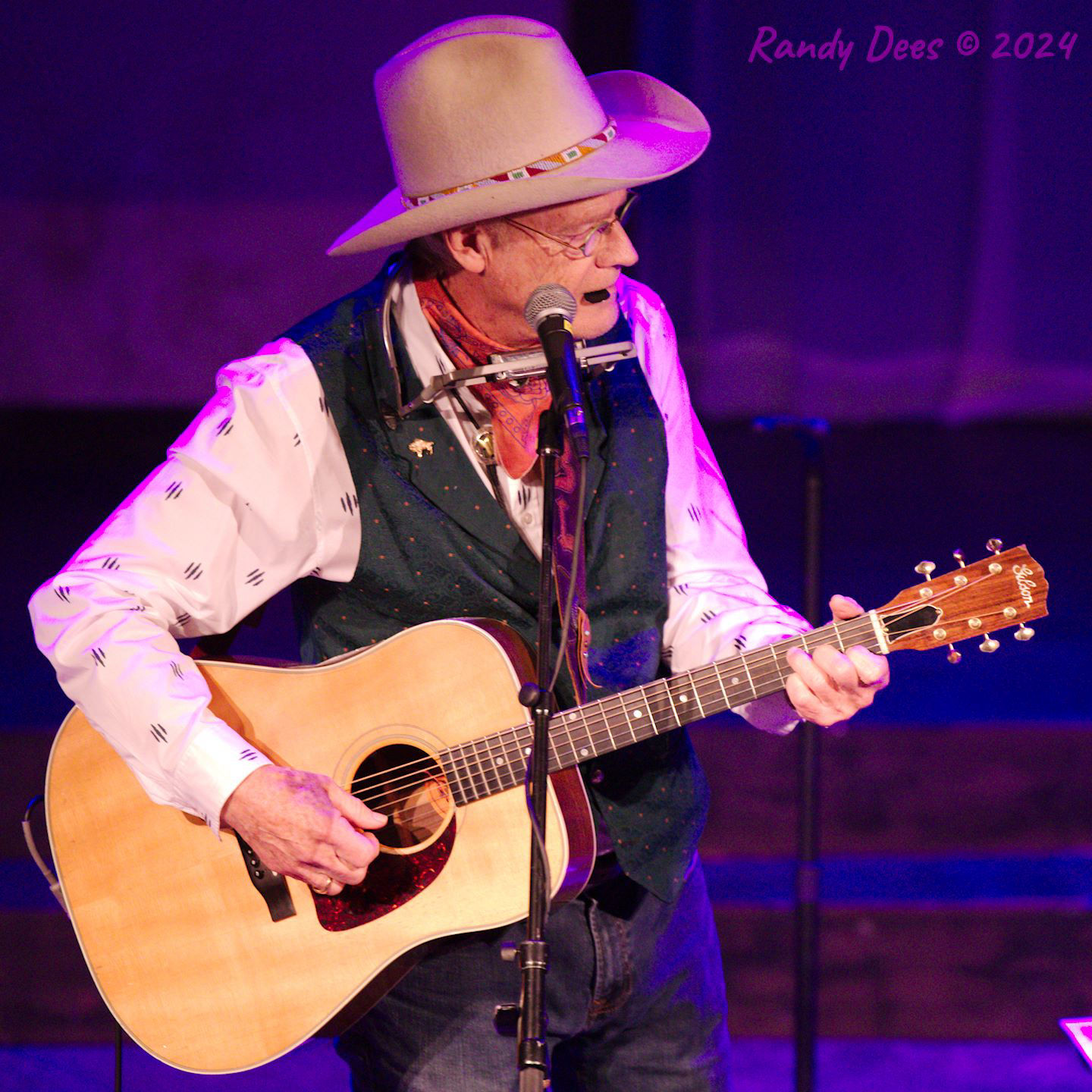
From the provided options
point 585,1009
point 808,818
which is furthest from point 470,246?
point 808,818

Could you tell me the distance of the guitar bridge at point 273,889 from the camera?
2.25 metres

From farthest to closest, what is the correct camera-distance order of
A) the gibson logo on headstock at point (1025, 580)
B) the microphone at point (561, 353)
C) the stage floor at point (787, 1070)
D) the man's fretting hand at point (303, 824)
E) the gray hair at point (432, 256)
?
the stage floor at point (787, 1070) < the gray hair at point (432, 256) < the man's fretting hand at point (303, 824) < the gibson logo on headstock at point (1025, 580) < the microphone at point (561, 353)

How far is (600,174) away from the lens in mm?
2158

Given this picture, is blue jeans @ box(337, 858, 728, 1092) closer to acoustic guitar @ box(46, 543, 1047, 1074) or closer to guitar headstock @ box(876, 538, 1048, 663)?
acoustic guitar @ box(46, 543, 1047, 1074)

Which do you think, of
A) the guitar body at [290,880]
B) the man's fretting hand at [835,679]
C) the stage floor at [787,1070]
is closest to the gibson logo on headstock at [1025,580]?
the man's fretting hand at [835,679]

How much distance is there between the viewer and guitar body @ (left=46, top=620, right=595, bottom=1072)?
7.20 feet

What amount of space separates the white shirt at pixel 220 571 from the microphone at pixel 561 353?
1.60 ft

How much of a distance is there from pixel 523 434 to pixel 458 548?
215mm

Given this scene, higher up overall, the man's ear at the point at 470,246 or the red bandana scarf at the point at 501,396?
the man's ear at the point at 470,246

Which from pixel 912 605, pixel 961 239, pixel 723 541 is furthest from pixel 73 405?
pixel 912 605

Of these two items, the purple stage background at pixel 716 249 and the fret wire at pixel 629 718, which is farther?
the purple stage background at pixel 716 249

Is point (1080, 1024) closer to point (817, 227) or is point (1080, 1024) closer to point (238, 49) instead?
point (817, 227)

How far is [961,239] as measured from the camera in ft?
20.8

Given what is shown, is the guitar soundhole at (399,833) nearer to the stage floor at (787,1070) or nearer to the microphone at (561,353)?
the microphone at (561,353)
